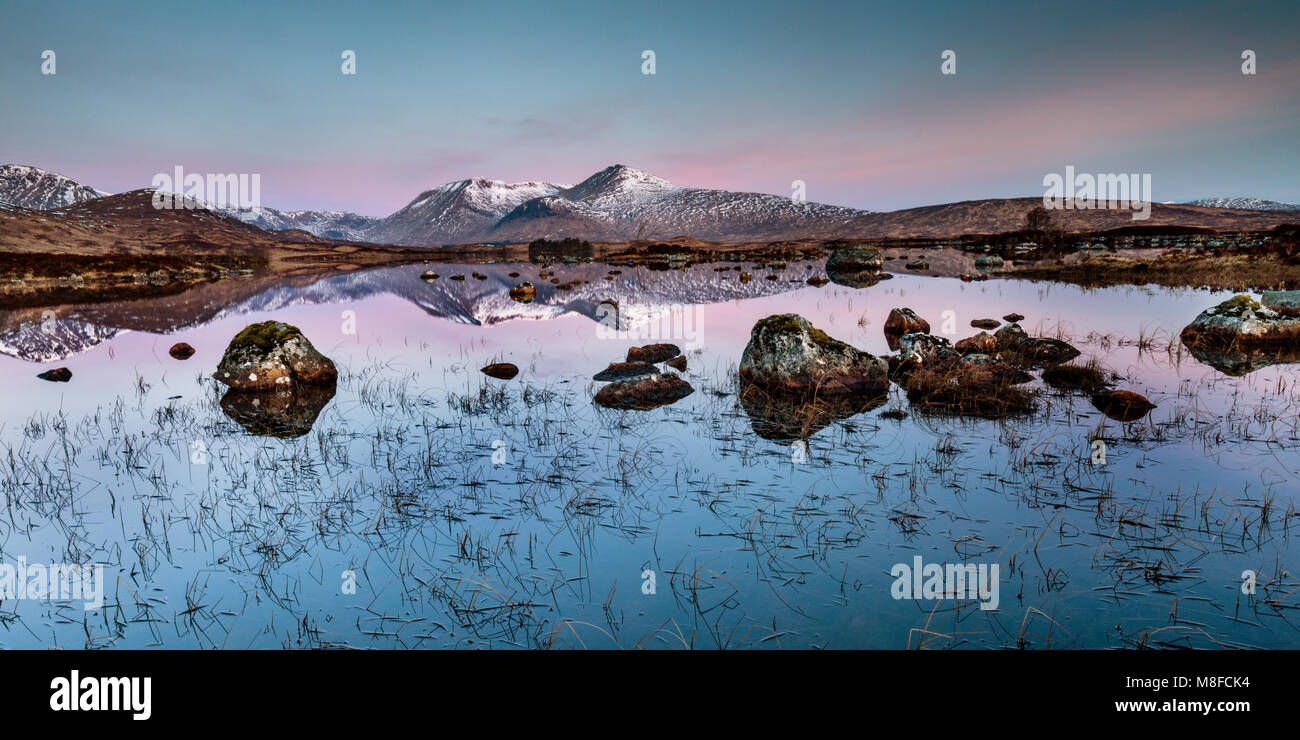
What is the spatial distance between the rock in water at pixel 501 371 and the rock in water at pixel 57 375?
928 centimetres

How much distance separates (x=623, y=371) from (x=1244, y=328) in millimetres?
15583

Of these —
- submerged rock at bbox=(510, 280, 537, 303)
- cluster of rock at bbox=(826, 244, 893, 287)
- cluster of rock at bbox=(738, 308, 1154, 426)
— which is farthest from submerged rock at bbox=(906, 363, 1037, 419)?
cluster of rock at bbox=(826, 244, 893, 287)

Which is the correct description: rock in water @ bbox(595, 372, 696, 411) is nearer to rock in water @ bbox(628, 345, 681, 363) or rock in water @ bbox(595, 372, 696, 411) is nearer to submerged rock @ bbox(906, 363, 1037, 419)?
rock in water @ bbox(628, 345, 681, 363)

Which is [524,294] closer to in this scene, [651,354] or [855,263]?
[651,354]

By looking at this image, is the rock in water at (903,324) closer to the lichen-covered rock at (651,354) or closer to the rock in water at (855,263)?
the lichen-covered rock at (651,354)

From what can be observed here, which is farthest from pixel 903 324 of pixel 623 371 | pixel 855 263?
pixel 855 263

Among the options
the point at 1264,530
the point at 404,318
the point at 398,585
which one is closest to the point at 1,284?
the point at 404,318

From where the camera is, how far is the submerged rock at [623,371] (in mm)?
13609

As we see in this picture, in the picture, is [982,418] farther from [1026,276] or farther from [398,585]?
[1026,276]

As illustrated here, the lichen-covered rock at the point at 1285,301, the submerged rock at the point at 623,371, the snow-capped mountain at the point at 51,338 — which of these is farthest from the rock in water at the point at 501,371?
the lichen-covered rock at the point at 1285,301

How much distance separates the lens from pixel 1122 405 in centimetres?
995

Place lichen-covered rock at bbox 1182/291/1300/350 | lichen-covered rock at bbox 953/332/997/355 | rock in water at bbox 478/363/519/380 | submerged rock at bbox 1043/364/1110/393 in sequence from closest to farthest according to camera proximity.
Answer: submerged rock at bbox 1043/364/1110/393
rock in water at bbox 478/363/519/380
lichen-covered rock at bbox 1182/291/1300/350
lichen-covered rock at bbox 953/332/997/355

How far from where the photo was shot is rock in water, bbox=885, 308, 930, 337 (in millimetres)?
18750

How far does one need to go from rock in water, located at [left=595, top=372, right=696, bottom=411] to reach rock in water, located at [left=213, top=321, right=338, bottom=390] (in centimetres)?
661
